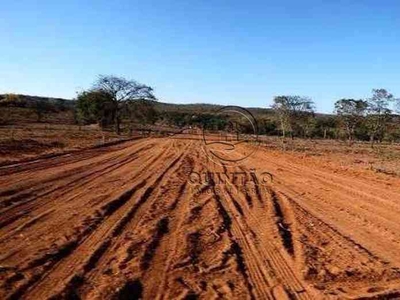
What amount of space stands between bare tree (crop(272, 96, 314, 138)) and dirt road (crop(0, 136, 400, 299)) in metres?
46.0

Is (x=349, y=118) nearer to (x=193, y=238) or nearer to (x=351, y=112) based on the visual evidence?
(x=351, y=112)

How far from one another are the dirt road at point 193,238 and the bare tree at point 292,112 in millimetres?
46044

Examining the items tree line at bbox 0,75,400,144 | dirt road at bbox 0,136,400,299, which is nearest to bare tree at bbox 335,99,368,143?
tree line at bbox 0,75,400,144

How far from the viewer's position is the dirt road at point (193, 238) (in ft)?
23.4

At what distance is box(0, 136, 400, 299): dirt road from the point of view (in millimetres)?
7121

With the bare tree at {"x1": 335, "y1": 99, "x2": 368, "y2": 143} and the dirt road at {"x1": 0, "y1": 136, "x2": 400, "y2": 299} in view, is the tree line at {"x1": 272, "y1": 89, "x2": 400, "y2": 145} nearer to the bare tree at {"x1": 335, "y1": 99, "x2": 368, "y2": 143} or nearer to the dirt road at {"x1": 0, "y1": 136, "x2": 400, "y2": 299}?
the bare tree at {"x1": 335, "y1": 99, "x2": 368, "y2": 143}

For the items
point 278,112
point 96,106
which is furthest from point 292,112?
point 96,106

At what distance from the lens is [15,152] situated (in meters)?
27.3

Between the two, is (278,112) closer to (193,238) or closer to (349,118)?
(349,118)

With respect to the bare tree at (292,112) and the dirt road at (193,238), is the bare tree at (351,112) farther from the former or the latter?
the dirt road at (193,238)

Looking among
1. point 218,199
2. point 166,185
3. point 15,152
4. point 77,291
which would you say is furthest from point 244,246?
point 15,152

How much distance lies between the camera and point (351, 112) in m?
75.4

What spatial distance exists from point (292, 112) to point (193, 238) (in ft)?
186

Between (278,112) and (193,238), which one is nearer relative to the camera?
(193,238)
